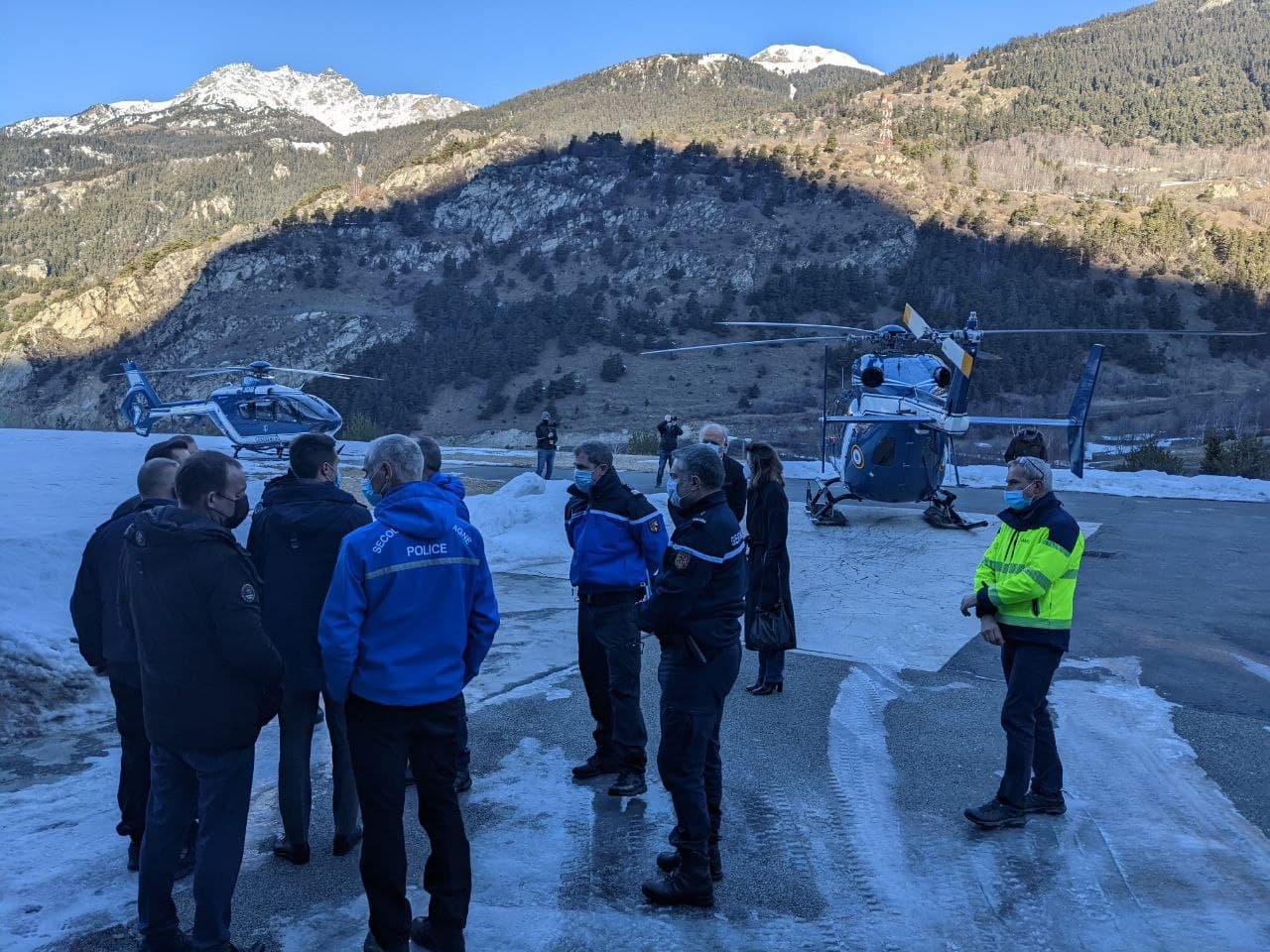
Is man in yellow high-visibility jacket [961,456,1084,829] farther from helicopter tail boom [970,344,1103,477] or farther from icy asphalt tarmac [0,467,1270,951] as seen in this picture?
helicopter tail boom [970,344,1103,477]

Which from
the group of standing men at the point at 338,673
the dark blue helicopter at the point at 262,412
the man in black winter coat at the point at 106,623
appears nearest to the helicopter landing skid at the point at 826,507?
the dark blue helicopter at the point at 262,412

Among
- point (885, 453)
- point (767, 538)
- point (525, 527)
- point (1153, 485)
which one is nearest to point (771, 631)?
point (767, 538)

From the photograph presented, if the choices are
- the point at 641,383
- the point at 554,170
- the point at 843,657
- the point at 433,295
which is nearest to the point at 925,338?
the point at 843,657

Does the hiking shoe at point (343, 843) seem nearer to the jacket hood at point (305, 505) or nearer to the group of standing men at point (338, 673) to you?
the group of standing men at point (338, 673)

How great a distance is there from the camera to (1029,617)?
15.1 feet

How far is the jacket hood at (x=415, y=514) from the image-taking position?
335 centimetres

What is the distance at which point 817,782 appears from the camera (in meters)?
5.19

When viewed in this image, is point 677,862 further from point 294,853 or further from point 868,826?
point 294,853

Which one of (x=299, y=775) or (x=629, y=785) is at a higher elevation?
(x=299, y=775)

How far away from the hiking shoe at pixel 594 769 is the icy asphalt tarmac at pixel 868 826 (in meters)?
0.09

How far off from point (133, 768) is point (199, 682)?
50.4 inches

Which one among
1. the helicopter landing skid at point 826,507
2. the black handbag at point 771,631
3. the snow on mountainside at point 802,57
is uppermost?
the snow on mountainside at point 802,57

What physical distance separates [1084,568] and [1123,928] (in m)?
9.34

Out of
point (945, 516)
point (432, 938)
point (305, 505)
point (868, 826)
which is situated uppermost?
point (305, 505)
